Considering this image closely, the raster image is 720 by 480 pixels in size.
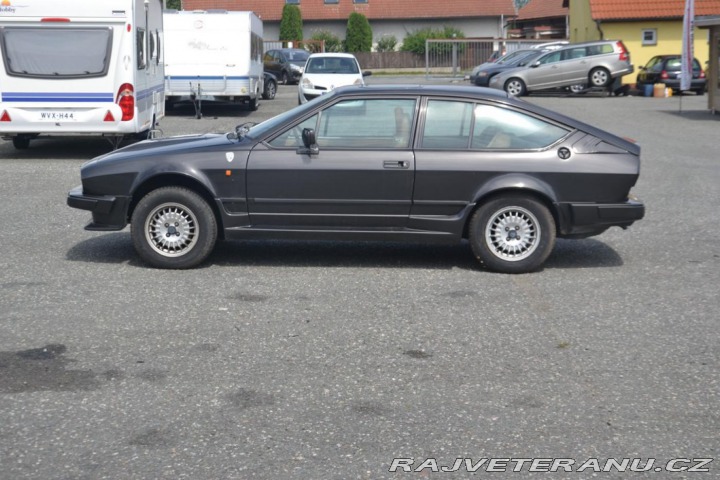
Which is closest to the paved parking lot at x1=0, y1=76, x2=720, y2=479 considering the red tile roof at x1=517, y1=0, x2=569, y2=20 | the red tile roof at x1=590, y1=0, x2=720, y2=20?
the red tile roof at x1=590, y1=0, x2=720, y2=20

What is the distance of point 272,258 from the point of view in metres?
9.09

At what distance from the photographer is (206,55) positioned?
2550cm

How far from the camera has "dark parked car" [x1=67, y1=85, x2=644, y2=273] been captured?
8.37 meters

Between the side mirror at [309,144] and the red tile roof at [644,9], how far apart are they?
118ft

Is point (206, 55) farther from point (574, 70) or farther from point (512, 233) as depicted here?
point (512, 233)

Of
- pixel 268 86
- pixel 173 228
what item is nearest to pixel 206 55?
pixel 268 86

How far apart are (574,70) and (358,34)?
1244 inches

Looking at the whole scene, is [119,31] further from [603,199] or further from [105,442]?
[105,442]

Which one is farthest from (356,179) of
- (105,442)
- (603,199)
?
(105,442)

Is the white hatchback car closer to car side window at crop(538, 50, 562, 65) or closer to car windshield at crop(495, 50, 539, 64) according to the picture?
car side window at crop(538, 50, 562, 65)

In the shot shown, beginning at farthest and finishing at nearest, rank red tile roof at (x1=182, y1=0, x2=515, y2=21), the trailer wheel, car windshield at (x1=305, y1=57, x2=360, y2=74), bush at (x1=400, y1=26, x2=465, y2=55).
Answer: red tile roof at (x1=182, y1=0, x2=515, y2=21) → bush at (x1=400, y1=26, x2=465, y2=55) → car windshield at (x1=305, y1=57, x2=360, y2=74) → the trailer wheel

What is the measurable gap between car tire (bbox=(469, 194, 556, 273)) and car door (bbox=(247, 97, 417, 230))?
0.64 meters

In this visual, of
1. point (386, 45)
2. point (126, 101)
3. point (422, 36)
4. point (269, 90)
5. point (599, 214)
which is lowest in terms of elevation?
point (599, 214)

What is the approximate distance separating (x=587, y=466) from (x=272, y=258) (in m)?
4.84
